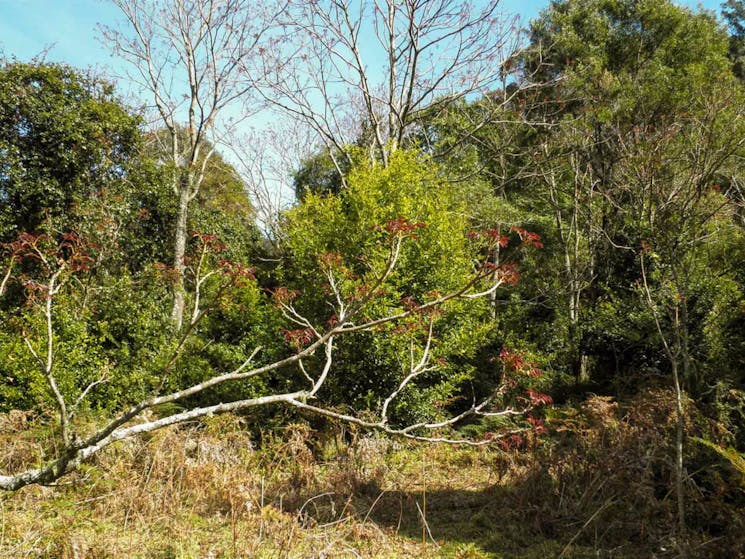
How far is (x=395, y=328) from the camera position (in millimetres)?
7641

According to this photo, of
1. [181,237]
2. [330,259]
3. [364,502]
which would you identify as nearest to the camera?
[330,259]

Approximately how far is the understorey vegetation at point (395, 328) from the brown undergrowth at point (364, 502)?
0.11 ft

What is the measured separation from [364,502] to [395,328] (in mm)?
2509

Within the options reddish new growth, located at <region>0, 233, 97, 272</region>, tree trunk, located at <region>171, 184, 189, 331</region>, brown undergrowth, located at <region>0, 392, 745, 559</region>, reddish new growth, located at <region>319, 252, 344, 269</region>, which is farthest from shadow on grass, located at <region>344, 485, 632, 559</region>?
tree trunk, located at <region>171, 184, 189, 331</region>

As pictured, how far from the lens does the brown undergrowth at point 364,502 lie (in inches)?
171

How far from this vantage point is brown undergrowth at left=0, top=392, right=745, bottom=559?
4348 millimetres

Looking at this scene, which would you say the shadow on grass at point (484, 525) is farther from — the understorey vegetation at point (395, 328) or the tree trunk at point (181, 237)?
the tree trunk at point (181, 237)

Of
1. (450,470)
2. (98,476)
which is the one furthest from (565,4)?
(98,476)

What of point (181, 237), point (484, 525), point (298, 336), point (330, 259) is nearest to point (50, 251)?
point (181, 237)

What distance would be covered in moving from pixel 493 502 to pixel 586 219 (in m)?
8.36

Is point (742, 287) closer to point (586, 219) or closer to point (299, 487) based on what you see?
point (586, 219)

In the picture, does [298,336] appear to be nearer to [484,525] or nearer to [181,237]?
[484,525]

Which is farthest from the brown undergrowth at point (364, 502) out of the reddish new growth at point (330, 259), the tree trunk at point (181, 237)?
the tree trunk at point (181, 237)

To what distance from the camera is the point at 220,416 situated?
7.27 metres
